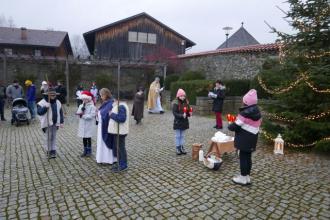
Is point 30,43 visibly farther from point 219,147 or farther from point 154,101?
point 219,147

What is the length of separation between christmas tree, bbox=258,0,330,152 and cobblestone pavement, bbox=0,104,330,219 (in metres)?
0.68

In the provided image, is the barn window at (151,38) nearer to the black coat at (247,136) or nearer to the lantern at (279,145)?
the lantern at (279,145)

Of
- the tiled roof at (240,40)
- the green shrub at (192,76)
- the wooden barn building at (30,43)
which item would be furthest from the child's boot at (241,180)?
the tiled roof at (240,40)

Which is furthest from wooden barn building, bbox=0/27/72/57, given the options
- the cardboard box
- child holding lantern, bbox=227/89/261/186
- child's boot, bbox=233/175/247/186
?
child's boot, bbox=233/175/247/186

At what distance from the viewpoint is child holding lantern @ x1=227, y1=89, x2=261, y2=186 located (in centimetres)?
536

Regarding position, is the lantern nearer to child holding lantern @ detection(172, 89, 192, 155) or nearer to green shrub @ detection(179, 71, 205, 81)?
child holding lantern @ detection(172, 89, 192, 155)

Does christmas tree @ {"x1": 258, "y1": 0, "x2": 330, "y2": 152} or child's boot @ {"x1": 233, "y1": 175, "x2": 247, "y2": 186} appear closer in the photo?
child's boot @ {"x1": 233, "y1": 175, "x2": 247, "y2": 186}

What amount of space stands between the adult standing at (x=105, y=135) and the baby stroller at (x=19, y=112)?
22.8 ft

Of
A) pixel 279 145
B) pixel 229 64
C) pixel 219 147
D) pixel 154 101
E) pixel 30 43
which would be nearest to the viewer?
pixel 219 147

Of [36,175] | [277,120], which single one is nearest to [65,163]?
[36,175]

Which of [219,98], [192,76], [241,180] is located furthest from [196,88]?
[241,180]

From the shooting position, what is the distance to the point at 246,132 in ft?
17.7

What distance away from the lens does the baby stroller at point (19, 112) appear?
1190cm

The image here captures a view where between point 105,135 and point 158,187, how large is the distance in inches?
69.4
